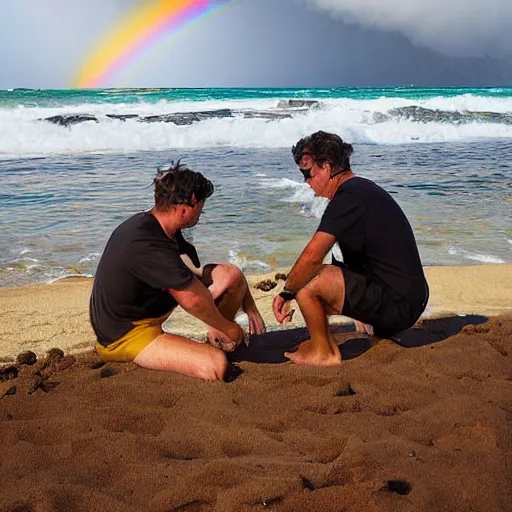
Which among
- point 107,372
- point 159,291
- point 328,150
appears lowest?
point 107,372

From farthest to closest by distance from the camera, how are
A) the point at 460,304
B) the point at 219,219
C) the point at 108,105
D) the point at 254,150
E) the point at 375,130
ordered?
the point at 108,105
the point at 375,130
the point at 254,150
the point at 219,219
the point at 460,304

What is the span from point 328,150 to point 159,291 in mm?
1337

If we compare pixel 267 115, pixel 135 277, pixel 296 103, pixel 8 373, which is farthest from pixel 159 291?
pixel 296 103

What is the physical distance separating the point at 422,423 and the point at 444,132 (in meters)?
21.5

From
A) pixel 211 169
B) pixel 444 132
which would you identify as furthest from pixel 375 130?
pixel 211 169

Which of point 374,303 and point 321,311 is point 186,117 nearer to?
point 321,311

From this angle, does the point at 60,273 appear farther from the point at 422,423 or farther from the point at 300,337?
the point at 422,423

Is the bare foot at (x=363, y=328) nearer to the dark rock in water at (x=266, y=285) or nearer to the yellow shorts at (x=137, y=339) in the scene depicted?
the dark rock in water at (x=266, y=285)

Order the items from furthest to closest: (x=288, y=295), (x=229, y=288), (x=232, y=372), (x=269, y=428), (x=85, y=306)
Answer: (x=85, y=306)
(x=229, y=288)
(x=288, y=295)
(x=232, y=372)
(x=269, y=428)

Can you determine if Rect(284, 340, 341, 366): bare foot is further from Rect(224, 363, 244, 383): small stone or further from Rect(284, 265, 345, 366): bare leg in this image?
Rect(224, 363, 244, 383): small stone

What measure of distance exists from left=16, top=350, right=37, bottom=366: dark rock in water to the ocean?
190 cm

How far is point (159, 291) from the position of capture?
3523 mm

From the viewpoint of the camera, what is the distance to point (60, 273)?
5.95m

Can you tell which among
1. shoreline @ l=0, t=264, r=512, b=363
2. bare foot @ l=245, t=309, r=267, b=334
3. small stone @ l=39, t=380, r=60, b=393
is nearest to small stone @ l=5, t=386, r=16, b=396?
small stone @ l=39, t=380, r=60, b=393
